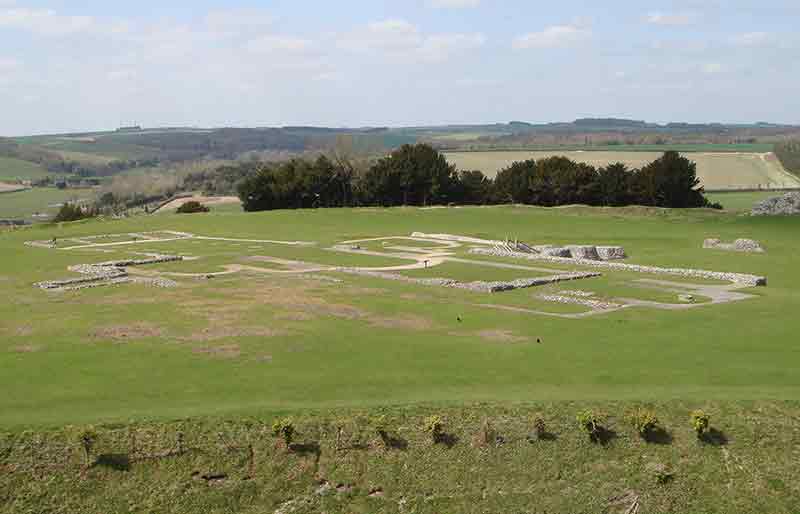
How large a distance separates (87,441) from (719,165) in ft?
468

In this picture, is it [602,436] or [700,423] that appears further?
[602,436]

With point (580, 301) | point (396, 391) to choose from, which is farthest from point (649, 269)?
point (396, 391)

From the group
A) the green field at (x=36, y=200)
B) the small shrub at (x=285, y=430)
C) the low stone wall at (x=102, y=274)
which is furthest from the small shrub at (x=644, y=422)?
the green field at (x=36, y=200)

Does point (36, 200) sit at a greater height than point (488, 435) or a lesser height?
lesser

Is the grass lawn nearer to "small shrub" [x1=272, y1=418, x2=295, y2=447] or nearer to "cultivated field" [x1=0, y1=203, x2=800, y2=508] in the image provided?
"cultivated field" [x1=0, y1=203, x2=800, y2=508]

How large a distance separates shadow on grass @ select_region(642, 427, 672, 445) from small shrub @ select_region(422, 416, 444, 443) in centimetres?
504

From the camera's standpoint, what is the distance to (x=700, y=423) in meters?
20.4

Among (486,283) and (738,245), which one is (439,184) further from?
(486,283)

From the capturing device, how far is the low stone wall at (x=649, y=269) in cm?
4241

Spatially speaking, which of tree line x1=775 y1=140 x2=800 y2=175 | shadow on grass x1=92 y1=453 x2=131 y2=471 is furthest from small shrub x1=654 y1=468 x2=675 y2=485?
tree line x1=775 y1=140 x2=800 y2=175

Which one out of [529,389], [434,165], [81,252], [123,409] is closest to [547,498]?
[529,389]

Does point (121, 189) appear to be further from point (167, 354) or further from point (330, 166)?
point (167, 354)

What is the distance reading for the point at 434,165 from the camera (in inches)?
3829

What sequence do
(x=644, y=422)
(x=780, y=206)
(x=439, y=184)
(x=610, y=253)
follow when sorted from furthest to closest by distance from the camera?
(x=439, y=184), (x=780, y=206), (x=610, y=253), (x=644, y=422)
